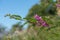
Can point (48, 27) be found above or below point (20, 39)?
below

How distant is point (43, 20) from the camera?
64.6 inches

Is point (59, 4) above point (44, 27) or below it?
above

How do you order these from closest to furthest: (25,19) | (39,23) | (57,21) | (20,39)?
(25,19), (39,23), (57,21), (20,39)

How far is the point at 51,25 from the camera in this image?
161 centimetres

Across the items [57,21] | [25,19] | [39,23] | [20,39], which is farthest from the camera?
[20,39]

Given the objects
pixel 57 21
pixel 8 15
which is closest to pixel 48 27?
pixel 57 21

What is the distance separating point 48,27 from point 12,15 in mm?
259

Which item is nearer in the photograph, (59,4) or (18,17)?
(18,17)

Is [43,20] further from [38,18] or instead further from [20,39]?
[20,39]

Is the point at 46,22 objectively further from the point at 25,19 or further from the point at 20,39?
the point at 20,39

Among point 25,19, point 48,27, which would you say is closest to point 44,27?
point 48,27

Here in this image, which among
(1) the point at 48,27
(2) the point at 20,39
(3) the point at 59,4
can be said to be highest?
(2) the point at 20,39

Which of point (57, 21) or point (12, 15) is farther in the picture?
point (57, 21)

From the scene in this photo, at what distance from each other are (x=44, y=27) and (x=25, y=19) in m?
0.16
